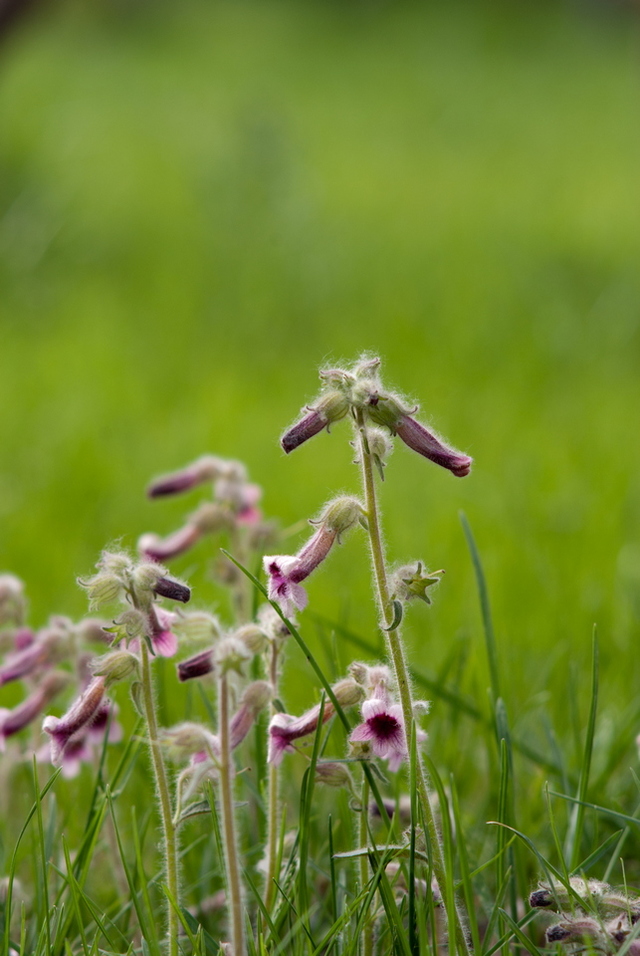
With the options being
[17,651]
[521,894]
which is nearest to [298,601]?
[521,894]

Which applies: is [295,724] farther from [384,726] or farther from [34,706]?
[34,706]

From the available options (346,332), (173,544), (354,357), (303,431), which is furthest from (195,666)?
(346,332)

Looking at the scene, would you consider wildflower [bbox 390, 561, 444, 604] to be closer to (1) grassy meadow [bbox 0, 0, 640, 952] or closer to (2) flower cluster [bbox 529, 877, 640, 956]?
(1) grassy meadow [bbox 0, 0, 640, 952]

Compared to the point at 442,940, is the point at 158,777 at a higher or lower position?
higher

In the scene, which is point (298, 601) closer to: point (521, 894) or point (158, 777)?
point (158, 777)

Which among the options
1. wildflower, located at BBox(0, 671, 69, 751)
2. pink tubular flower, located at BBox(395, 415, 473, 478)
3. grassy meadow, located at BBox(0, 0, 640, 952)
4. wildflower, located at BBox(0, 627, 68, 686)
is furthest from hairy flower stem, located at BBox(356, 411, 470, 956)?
wildflower, located at BBox(0, 671, 69, 751)

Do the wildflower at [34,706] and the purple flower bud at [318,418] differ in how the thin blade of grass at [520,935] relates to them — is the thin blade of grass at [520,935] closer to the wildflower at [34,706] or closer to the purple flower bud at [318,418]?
the purple flower bud at [318,418]

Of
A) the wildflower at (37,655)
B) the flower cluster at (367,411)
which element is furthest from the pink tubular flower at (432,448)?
the wildflower at (37,655)
